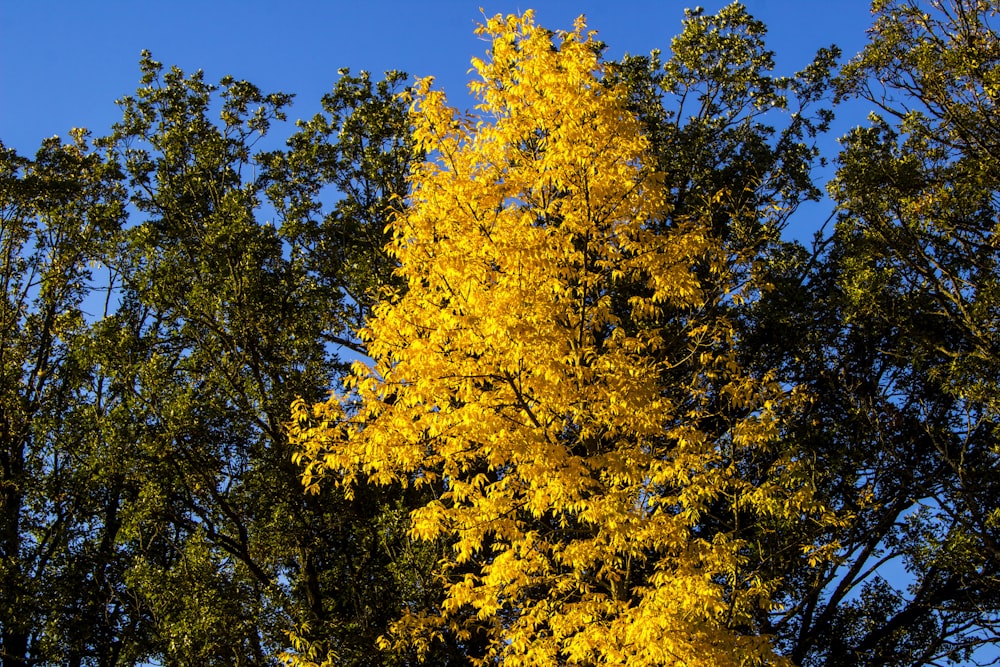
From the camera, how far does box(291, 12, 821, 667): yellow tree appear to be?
7789 mm

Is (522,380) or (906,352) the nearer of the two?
(522,380)

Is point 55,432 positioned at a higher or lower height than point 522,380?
higher

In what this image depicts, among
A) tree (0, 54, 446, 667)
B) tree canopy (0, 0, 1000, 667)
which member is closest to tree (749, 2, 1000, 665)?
tree canopy (0, 0, 1000, 667)

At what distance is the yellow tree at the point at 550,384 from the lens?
7789mm

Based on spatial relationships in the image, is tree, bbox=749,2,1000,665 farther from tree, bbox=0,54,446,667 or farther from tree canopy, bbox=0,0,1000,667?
tree, bbox=0,54,446,667

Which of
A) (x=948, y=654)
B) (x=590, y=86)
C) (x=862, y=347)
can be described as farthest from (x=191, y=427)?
(x=948, y=654)

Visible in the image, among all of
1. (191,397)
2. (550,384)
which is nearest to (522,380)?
(550,384)

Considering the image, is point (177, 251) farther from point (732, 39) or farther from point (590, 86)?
point (732, 39)

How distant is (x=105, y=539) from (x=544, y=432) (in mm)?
9805

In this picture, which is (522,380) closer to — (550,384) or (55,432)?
(550,384)

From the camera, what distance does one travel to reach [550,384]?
812 cm

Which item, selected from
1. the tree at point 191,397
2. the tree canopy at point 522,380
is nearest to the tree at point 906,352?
the tree canopy at point 522,380

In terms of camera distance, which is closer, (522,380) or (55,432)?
(522,380)

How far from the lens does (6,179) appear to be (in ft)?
49.7
